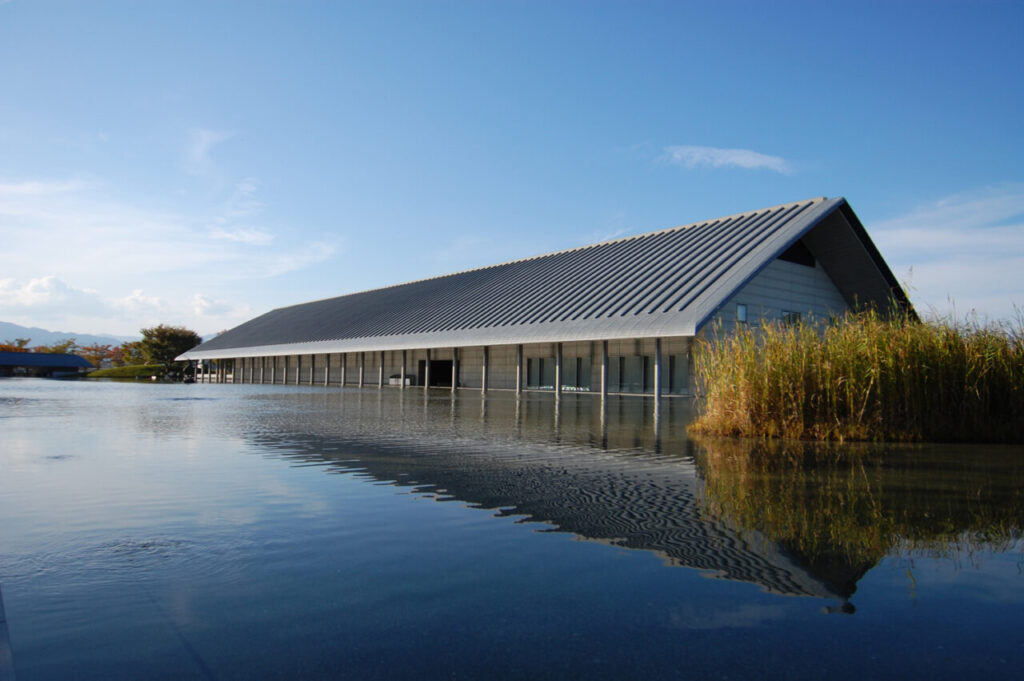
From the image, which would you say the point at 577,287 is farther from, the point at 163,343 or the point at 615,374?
the point at 163,343

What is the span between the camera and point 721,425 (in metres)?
12.1

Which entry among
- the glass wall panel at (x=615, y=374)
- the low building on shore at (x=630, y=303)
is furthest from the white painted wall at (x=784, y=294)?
the glass wall panel at (x=615, y=374)

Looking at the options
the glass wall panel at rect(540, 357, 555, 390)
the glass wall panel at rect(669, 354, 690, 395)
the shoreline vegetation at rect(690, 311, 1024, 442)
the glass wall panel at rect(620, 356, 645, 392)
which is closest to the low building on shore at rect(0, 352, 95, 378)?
the glass wall panel at rect(540, 357, 555, 390)

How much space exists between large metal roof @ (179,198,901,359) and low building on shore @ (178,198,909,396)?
0.25 ft

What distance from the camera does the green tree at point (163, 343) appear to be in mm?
74000

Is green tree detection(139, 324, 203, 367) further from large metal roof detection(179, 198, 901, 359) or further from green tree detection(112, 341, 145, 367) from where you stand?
large metal roof detection(179, 198, 901, 359)

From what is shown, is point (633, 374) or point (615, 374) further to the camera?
point (615, 374)

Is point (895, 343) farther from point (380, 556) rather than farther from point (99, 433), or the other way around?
point (99, 433)

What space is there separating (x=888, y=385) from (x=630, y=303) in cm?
1481

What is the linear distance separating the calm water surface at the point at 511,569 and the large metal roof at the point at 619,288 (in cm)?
1538

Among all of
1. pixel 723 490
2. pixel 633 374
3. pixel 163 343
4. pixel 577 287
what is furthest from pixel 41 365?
pixel 723 490

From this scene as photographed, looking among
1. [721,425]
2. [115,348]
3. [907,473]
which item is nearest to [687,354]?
[721,425]

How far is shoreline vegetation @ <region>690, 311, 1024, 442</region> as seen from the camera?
11.1 m

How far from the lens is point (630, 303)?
25750 mm
